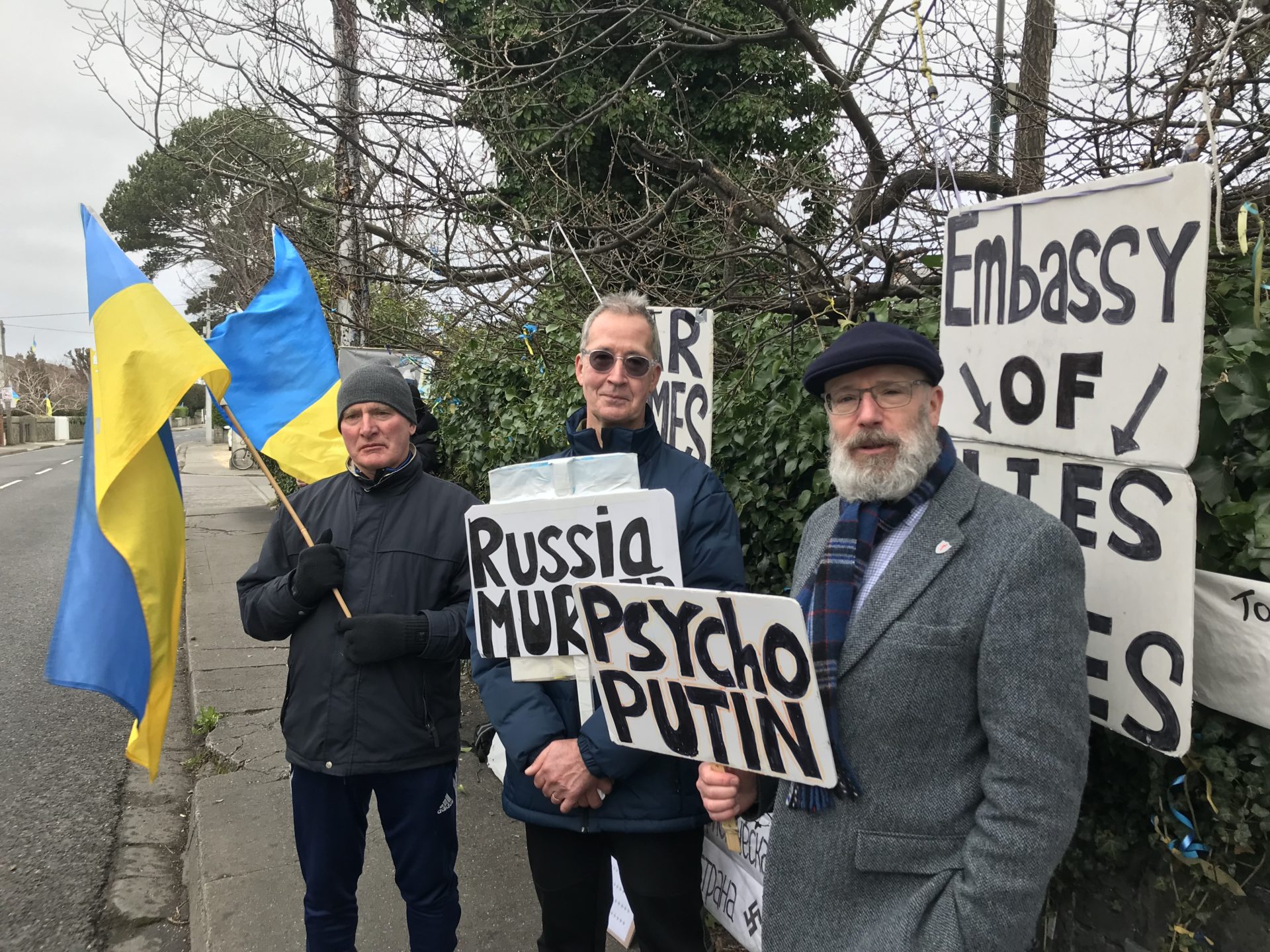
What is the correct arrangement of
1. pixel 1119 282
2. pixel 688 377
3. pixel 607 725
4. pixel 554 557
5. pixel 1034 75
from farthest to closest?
pixel 1034 75 → pixel 688 377 → pixel 554 557 → pixel 607 725 → pixel 1119 282

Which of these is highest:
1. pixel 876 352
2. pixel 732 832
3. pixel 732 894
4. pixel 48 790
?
pixel 876 352

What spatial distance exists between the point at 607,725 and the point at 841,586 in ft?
2.11

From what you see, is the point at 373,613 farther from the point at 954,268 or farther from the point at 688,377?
the point at 954,268

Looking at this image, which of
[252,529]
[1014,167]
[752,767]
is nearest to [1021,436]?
[752,767]

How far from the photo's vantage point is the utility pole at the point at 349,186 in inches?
256

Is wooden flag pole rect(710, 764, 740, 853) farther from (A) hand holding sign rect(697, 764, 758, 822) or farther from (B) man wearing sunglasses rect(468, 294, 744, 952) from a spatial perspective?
(B) man wearing sunglasses rect(468, 294, 744, 952)

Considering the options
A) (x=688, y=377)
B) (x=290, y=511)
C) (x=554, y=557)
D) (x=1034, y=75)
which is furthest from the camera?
(x=1034, y=75)

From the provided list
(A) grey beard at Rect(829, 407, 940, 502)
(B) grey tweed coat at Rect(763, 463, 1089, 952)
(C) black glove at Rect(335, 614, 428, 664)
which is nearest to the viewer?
(B) grey tweed coat at Rect(763, 463, 1089, 952)

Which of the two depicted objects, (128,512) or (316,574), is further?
(128,512)

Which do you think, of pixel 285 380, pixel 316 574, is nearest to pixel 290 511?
pixel 316 574

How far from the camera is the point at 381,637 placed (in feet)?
8.28

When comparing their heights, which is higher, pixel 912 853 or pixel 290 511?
pixel 290 511

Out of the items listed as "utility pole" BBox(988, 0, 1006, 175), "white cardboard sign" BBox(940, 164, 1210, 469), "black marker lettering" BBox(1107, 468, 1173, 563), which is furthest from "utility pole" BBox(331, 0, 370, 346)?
"black marker lettering" BBox(1107, 468, 1173, 563)

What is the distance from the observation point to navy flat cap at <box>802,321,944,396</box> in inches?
62.2
